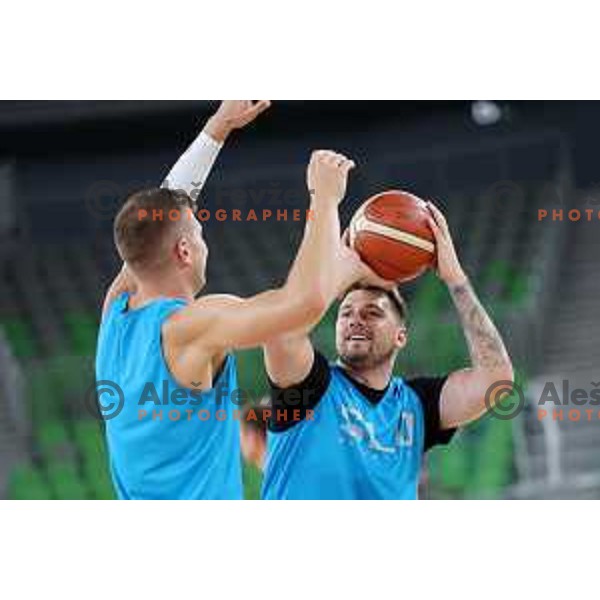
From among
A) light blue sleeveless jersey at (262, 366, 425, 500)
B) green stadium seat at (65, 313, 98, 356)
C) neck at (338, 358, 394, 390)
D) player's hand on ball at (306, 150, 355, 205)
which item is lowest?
light blue sleeveless jersey at (262, 366, 425, 500)

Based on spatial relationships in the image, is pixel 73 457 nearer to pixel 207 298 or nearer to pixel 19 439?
pixel 19 439

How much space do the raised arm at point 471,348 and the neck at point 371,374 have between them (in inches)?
6.8

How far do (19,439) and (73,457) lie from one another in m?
0.37

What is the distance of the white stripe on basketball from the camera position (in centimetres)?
374

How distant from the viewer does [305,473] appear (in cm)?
377

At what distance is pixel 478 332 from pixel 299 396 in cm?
51

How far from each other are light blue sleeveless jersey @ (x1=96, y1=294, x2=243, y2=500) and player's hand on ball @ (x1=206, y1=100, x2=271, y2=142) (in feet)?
2.40

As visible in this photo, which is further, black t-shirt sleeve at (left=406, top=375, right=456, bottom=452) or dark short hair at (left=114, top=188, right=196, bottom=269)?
black t-shirt sleeve at (left=406, top=375, right=456, bottom=452)

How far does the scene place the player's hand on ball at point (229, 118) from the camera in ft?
13.2

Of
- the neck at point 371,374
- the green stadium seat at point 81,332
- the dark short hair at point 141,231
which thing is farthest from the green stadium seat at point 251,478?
the dark short hair at point 141,231

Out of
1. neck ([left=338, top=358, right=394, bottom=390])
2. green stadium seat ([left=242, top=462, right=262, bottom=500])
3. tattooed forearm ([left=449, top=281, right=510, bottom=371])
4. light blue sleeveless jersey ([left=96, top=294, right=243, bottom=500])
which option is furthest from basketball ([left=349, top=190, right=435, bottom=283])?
green stadium seat ([left=242, top=462, right=262, bottom=500])

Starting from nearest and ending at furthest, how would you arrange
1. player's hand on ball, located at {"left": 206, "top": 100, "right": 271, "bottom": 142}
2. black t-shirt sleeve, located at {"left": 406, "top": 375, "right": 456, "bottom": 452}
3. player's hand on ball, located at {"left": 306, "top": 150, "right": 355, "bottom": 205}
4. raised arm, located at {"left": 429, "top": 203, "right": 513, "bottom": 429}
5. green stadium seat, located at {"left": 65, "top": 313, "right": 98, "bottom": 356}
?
player's hand on ball, located at {"left": 306, "top": 150, "right": 355, "bottom": 205} < raised arm, located at {"left": 429, "top": 203, "right": 513, "bottom": 429} < black t-shirt sleeve, located at {"left": 406, "top": 375, "right": 456, "bottom": 452} < player's hand on ball, located at {"left": 206, "top": 100, "right": 271, "bottom": 142} < green stadium seat, located at {"left": 65, "top": 313, "right": 98, "bottom": 356}

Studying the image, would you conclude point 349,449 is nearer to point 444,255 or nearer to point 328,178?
point 444,255

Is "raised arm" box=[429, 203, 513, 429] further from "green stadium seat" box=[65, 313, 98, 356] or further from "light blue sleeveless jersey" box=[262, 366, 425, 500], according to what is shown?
"green stadium seat" box=[65, 313, 98, 356]
